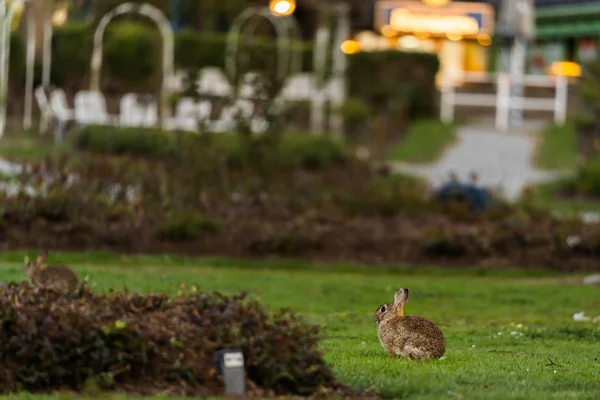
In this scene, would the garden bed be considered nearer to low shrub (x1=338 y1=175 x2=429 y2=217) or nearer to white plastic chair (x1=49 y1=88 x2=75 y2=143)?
low shrub (x1=338 y1=175 x2=429 y2=217)

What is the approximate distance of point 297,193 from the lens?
2092cm

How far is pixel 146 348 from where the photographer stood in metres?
7.82

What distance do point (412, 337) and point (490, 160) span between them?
81.5 feet

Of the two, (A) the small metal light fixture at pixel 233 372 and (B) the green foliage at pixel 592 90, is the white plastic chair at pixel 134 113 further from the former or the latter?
(A) the small metal light fixture at pixel 233 372

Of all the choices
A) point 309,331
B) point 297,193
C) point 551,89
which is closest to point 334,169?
point 297,193

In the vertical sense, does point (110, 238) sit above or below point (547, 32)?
below

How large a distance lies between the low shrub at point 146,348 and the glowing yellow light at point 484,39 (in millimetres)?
38561

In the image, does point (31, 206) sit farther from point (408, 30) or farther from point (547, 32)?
point (547, 32)

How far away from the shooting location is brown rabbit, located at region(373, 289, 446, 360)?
30.5 feet

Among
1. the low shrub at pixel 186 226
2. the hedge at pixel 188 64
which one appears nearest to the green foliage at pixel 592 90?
the hedge at pixel 188 64

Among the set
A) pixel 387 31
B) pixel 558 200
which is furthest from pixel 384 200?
pixel 387 31

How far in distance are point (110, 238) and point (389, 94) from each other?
70.2 ft

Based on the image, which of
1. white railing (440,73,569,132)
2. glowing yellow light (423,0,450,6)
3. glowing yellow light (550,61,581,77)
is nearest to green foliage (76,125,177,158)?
white railing (440,73,569,132)

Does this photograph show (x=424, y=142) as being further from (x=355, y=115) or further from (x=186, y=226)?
(x=186, y=226)
